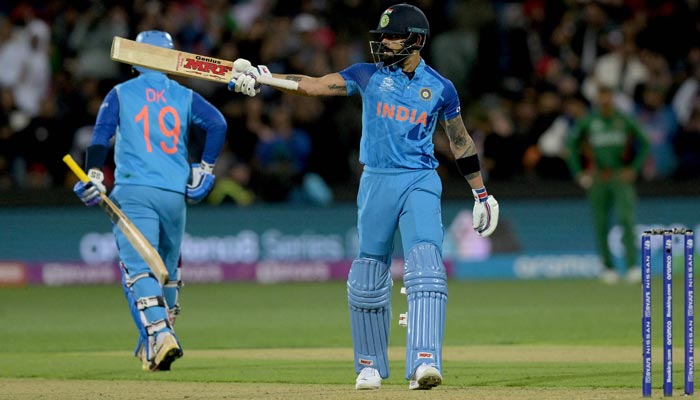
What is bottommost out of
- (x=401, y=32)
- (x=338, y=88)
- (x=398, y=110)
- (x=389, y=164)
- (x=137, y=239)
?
(x=137, y=239)

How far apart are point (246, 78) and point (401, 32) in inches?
35.2

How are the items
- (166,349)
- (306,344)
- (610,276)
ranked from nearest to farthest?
1. (166,349)
2. (306,344)
3. (610,276)

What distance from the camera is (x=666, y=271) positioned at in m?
6.76

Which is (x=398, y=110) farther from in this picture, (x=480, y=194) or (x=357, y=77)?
(x=480, y=194)

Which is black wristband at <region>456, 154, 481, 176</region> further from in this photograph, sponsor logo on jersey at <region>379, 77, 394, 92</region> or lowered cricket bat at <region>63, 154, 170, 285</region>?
lowered cricket bat at <region>63, 154, 170, 285</region>

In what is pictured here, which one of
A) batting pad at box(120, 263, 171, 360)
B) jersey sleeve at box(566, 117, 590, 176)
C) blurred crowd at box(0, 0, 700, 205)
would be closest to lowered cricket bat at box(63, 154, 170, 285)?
batting pad at box(120, 263, 171, 360)

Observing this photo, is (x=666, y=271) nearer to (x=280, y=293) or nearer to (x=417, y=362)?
(x=417, y=362)

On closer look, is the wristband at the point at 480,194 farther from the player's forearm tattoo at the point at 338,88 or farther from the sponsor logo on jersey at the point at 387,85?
the player's forearm tattoo at the point at 338,88

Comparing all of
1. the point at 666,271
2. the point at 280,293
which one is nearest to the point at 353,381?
A: the point at 666,271

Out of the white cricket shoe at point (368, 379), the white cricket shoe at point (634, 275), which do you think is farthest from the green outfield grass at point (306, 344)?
the white cricket shoe at point (634, 275)

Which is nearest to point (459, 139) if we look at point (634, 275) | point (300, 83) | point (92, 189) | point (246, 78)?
point (300, 83)

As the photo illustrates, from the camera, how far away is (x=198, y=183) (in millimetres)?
9477

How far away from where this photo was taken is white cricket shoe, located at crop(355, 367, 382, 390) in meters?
7.52

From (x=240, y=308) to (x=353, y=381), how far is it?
636 cm
